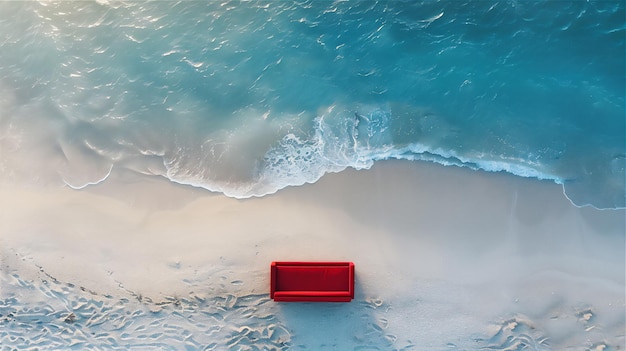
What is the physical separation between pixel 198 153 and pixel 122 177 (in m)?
0.73

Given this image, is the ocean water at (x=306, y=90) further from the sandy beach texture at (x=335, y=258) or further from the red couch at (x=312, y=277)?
the red couch at (x=312, y=277)

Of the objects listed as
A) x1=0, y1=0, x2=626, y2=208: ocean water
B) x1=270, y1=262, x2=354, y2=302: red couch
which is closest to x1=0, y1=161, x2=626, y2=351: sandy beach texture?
x1=270, y1=262, x2=354, y2=302: red couch

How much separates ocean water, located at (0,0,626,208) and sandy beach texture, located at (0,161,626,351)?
0.81 feet

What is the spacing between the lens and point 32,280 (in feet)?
13.1

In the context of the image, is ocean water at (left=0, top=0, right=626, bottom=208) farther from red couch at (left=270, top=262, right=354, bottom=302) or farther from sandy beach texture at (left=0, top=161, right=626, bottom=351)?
red couch at (left=270, top=262, right=354, bottom=302)

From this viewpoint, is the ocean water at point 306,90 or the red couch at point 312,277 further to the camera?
the ocean water at point 306,90

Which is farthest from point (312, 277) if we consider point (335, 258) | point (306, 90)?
point (306, 90)

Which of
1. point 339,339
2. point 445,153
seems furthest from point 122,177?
point 445,153

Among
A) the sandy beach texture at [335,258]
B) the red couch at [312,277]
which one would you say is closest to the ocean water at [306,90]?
the sandy beach texture at [335,258]

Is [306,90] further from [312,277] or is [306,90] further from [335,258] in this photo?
[312,277]

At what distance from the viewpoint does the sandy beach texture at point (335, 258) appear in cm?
391

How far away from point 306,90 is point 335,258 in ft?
5.13

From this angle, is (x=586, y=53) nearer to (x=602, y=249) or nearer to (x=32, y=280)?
(x=602, y=249)

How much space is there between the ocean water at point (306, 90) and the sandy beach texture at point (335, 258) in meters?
0.25
